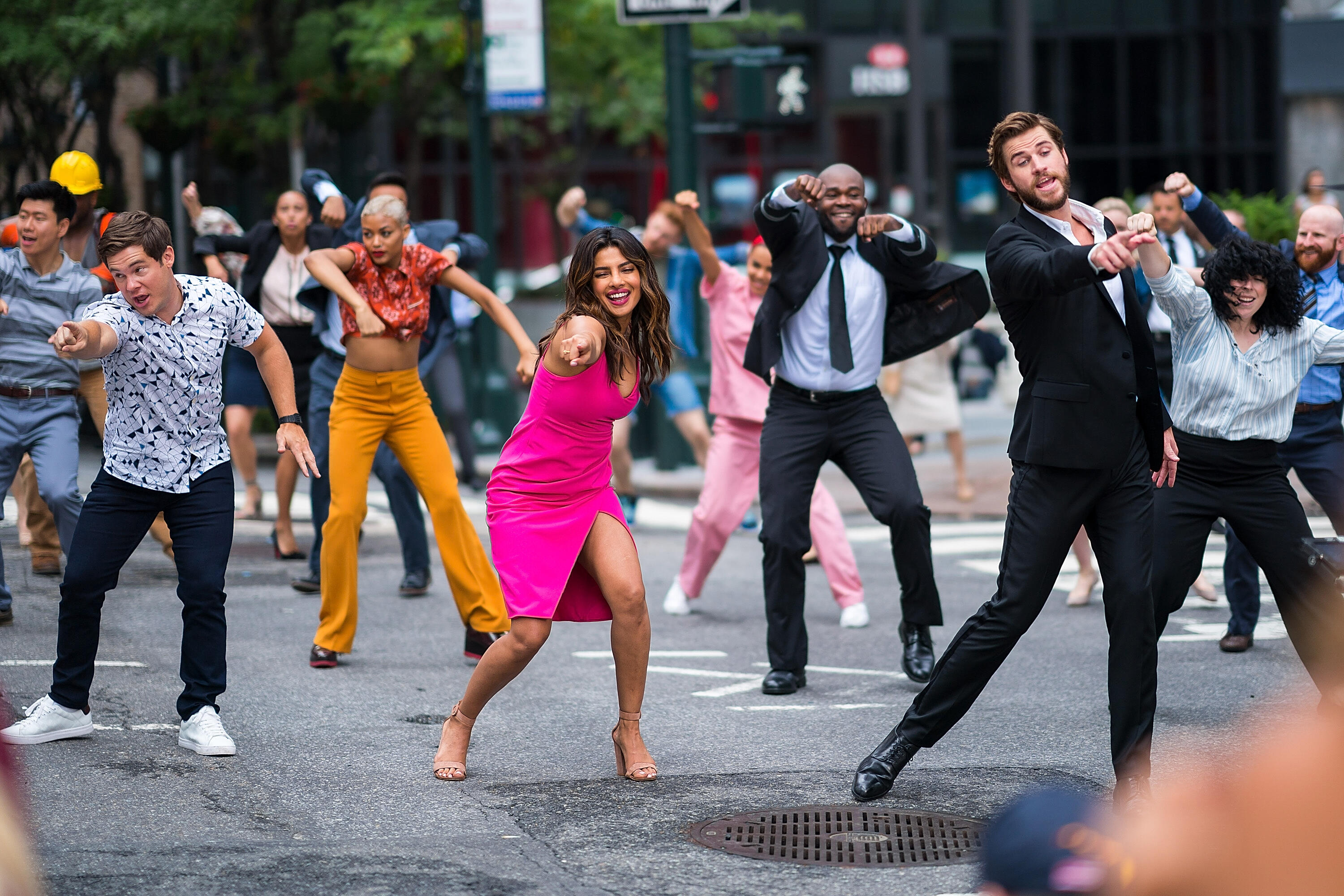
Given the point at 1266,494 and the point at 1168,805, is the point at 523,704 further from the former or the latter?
the point at 1168,805

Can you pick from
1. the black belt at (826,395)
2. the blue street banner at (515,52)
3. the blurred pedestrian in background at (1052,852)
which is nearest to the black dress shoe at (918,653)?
the black belt at (826,395)

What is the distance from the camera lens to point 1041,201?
5.18m

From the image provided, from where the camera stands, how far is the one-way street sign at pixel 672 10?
13766mm

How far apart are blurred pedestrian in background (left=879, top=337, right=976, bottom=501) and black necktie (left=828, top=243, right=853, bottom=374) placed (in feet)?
18.7

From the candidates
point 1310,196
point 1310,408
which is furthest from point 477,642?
point 1310,196

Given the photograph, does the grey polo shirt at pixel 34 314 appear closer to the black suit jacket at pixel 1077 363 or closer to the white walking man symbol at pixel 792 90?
the black suit jacket at pixel 1077 363

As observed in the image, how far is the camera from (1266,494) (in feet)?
20.4

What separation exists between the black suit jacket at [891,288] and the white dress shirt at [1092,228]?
168 centimetres

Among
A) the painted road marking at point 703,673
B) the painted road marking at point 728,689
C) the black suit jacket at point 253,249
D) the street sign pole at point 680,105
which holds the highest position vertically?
the street sign pole at point 680,105

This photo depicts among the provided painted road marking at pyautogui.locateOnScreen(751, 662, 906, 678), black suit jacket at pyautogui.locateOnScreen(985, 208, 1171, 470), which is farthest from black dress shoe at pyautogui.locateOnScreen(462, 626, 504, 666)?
black suit jacket at pyautogui.locateOnScreen(985, 208, 1171, 470)

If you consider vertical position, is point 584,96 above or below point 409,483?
above

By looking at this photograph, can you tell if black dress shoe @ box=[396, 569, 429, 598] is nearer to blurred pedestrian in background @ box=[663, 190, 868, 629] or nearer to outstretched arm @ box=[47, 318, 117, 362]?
blurred pedestrian in background @ box=[663, 190, 868, 629]

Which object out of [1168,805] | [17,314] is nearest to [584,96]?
[17,314]

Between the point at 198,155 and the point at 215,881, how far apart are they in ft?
63.6
